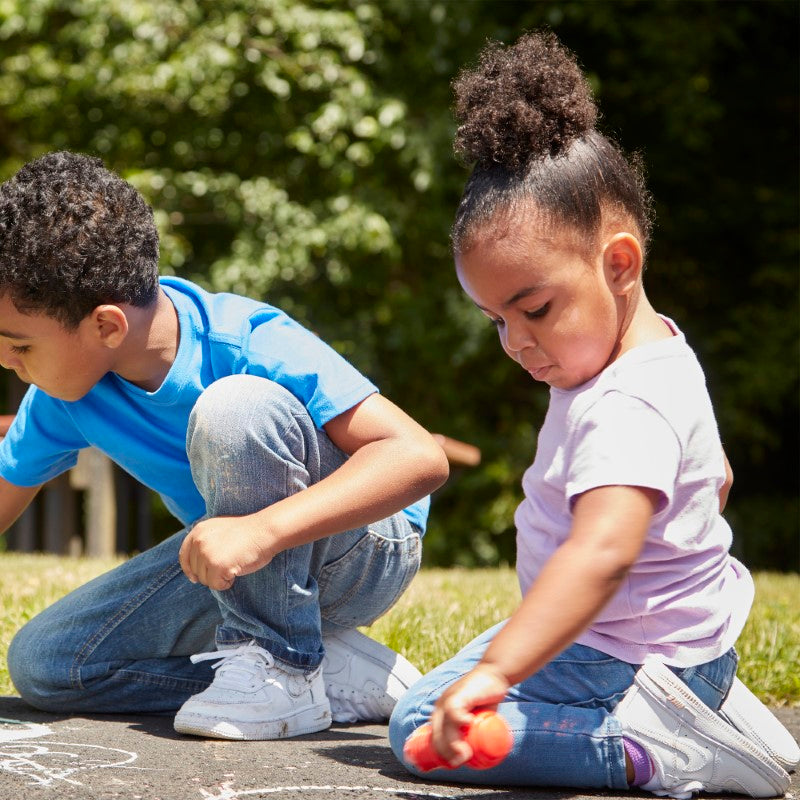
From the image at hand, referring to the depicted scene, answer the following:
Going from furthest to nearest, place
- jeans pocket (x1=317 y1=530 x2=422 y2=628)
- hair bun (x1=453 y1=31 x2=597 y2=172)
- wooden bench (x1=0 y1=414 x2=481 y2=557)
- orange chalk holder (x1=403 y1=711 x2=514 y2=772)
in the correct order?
wooden bench (x1=0 y1=414 x2=481 y2=557)
jeans pocket (x1=317 y1=530 x2=422 y2=628)
hair bun (x1=453 y1=31 x2=597 y2=172)
orange chalk holder (x1=403 y1=711 x2=514 y2=772)

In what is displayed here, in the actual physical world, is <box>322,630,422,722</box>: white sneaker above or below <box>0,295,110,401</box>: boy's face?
below

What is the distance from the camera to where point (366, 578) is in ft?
7.56

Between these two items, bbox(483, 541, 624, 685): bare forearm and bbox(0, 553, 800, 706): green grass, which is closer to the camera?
bbox(483, 541, 624, 685): bare forearm

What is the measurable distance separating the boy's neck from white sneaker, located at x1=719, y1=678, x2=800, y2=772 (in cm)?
119

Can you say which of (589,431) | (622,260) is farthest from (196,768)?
(622,260)

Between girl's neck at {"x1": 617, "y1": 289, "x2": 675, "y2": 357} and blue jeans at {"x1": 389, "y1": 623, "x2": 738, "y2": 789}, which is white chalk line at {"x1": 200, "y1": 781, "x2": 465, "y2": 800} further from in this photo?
girl's neck at {"x1": 617, "y1": 289, "x2": 675, "y2": 357}

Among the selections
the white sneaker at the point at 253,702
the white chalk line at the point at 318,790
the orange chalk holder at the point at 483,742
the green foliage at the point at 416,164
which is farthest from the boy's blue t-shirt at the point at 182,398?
the green foliage at the point at 416,164

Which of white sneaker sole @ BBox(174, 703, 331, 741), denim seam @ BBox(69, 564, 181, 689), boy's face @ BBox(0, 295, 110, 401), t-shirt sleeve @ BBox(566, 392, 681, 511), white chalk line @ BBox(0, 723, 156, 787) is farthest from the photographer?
denim seam @ BBox(69, 564, 181, 689)

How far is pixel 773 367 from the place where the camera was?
7711 mm

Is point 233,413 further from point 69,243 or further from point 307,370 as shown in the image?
Answer: point 69,243

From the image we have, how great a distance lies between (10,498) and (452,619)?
1.20 m

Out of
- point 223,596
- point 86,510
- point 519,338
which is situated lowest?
point 223,596

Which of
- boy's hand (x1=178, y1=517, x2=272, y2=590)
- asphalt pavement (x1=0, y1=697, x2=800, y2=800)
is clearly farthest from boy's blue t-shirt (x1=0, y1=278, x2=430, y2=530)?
asphalt pavement (x1=0, y1=697, x2=800, y2=800)

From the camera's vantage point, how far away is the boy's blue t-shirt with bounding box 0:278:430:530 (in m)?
2.15
